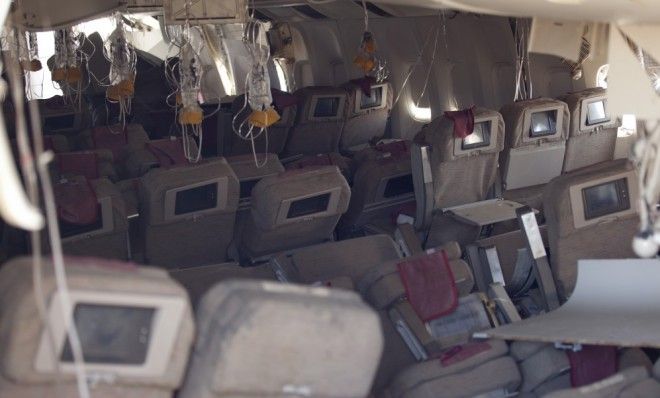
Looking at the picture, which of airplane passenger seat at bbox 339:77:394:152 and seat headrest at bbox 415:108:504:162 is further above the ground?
seat headrest at bbox 415:108:504:162

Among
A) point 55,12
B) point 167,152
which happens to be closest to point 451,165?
point 167,152

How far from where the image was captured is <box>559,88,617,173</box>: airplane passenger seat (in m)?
8.17

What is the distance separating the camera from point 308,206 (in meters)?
6.01

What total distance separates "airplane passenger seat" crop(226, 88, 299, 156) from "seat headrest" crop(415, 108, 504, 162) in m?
3.13

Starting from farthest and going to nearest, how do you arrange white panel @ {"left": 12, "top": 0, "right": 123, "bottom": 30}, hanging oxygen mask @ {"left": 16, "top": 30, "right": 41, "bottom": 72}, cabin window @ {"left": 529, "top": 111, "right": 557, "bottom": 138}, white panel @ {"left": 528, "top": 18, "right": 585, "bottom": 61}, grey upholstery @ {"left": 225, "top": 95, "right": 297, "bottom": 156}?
grey upholstery @ {"left": 225, "top": 95, "right": 297, "bottom": 156}, hanging oxygen mask @ {"left": 16, "top": 30, "right": 41, "bottom": 72}, cabin window @ {"left": 529, "top": 111, "right": 557, "bottom": 138}, white panel @ {"left": 12, "top": 0, "right": 123, "bottom": 30}, white panel @ {"left": 528, "top": 18, "right": 585, "bottom": 61}

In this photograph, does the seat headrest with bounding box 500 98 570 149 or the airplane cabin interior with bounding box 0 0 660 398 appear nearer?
the airplane cabin interior with bounding box 0 0 660 398

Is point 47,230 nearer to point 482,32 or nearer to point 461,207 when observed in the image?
point 461,207

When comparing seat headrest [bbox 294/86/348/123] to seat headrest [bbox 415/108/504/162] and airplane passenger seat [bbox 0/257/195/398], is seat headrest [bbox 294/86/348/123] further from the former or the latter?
airplane passenger seat [bbox 0/257/195/398]

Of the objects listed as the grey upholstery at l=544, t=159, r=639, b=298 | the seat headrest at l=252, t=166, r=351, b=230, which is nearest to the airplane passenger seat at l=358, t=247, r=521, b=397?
the grey upholstery at l=544, t=159, r=639, b=298

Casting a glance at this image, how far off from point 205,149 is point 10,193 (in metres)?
8.70

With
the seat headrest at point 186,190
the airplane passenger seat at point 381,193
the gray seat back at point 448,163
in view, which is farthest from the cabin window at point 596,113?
the seat headrest at point 186,190

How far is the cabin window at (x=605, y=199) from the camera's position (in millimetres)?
5441

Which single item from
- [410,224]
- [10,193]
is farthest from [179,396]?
[410,224]

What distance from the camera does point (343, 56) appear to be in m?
13.1
